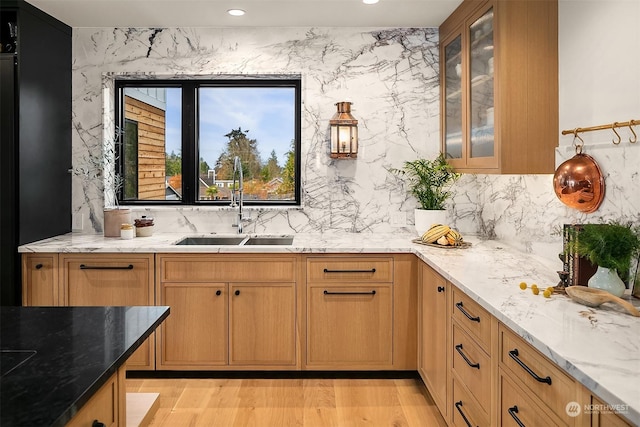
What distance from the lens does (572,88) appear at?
2.54 meters

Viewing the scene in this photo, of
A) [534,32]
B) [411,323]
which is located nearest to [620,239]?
[534,32]

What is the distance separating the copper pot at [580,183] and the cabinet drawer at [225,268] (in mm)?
1653

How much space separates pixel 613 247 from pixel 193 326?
8.09ft

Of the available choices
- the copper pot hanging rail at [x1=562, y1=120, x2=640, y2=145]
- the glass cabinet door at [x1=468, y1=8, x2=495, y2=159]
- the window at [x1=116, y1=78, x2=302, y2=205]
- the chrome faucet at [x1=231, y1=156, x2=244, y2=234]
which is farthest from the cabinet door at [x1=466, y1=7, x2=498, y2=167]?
the chrome faucet at [x1=231, y1=156, x2=244, y2=234]

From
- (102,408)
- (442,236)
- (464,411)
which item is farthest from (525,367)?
(442,236)

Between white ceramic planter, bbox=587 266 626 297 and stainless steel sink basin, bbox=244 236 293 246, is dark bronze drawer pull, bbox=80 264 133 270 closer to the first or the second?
stainless steel sink basin, bbox=244 236 293 246

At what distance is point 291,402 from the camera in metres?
3.09

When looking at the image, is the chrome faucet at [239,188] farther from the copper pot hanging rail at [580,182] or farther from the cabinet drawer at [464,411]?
the copper pot hanging rail at [580,182]

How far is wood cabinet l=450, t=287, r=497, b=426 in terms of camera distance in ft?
6.51

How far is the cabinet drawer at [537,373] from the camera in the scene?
4.59 feet

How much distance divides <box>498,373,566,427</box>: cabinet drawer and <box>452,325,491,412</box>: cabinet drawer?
0.14 m

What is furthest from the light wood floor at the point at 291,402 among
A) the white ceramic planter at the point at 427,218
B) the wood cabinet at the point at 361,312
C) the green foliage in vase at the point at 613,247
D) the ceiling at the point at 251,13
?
the ceiling at the point at 251,13

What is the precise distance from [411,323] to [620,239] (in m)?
1.64

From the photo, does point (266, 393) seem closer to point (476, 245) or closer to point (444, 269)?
point (444, 269)
